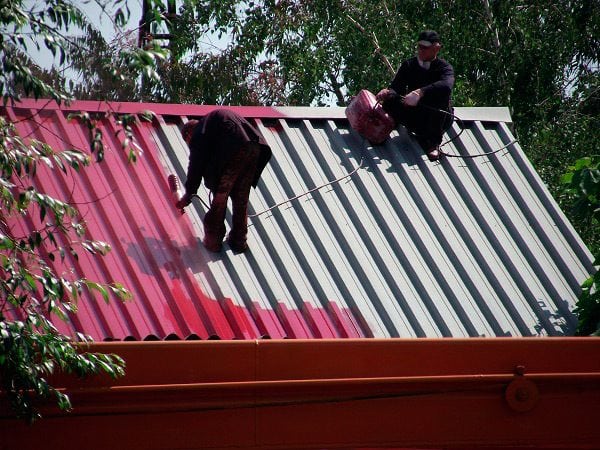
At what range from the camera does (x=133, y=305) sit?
6.79 metres

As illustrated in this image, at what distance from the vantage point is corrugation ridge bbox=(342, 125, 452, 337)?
7.39 meters

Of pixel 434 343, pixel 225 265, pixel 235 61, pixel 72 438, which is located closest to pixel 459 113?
pixel 225 265

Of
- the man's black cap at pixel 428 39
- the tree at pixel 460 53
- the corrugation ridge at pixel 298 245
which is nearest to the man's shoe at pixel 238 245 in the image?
the corrugation ridge at pixel 298 245

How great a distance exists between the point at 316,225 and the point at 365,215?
1.61 feet

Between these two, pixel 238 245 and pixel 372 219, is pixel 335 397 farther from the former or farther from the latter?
pixel 372 219

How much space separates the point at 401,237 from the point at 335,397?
7.86 ft

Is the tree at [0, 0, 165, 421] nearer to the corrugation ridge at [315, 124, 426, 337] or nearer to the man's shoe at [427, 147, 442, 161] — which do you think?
the corrugation ridge at [315, 124, 426, 337]

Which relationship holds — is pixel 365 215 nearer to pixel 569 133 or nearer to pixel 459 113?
pixel 459 113

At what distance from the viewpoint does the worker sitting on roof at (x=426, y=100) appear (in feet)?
29.6

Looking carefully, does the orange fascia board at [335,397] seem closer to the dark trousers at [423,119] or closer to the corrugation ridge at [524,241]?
the corrugation ridge at [524,241]

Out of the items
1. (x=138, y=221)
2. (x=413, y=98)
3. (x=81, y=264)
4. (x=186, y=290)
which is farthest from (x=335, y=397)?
(x=413, y=98)

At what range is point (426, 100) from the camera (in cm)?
909

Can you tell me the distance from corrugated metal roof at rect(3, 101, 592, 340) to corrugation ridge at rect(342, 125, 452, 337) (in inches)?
0.5

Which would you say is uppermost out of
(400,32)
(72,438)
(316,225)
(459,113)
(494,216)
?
(400,32)
